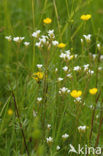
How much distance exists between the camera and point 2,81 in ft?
7.50

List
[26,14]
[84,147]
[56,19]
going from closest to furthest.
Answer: [84,147] < [56,19] < [26,14]

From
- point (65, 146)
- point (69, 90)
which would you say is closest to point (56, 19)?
point (69, 90)

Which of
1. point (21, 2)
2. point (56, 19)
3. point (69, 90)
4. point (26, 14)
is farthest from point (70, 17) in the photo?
point (21, 2)

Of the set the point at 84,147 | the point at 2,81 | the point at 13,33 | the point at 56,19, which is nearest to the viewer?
the point at 84,147

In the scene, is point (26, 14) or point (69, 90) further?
point (26, 14)

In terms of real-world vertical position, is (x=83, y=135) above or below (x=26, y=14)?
below

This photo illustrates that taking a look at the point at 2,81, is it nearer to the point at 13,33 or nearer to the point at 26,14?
the point at 13,33

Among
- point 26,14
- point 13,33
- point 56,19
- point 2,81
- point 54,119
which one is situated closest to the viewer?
point 54,119

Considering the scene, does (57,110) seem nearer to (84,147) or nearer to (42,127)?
(42,127)

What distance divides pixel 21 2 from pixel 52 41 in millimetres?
1914

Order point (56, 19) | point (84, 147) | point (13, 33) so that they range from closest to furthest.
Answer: point (84, 147) → point (13, 33) → point (56, 19)

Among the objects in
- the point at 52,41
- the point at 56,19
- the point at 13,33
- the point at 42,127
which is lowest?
the point at 42,127

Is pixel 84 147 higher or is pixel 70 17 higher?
pixel 70 17

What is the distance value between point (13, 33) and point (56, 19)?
0.97 ft
